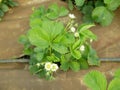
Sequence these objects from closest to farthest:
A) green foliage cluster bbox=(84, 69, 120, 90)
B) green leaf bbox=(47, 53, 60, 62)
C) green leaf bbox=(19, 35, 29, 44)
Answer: green foliage cluster bbox=(84, 69, 120, 90) < green leaf bbox=(47, 53, 60, 62) < green leaf bbox=(19, 35, 29, 44)

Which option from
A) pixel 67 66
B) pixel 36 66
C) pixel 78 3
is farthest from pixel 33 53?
pixel 78 3

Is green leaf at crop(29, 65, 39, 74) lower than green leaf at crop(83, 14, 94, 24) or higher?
lower

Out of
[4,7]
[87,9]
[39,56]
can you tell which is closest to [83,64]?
[39,56]

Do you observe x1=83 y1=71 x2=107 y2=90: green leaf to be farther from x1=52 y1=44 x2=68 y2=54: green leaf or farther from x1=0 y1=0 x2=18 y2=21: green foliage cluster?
x1=0 y1=0 x2=18 y2=21: green foliage cluster

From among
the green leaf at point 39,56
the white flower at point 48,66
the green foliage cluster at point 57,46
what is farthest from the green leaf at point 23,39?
the white flower at point 48,66

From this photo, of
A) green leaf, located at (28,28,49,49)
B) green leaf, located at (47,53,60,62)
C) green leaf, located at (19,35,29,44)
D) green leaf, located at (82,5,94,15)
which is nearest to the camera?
green leaf, located at (28,28,49,49)

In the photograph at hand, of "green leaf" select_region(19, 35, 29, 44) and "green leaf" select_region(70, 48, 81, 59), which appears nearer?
"green leaf" select_region(70, 48, 81, 59)

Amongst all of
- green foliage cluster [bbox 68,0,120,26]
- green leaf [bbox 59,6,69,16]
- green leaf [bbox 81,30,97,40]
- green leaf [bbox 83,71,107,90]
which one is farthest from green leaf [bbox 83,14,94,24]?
green leaf [bbox 83,71,107,90]

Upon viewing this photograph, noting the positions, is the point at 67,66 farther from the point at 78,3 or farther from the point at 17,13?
the point at 17,13
